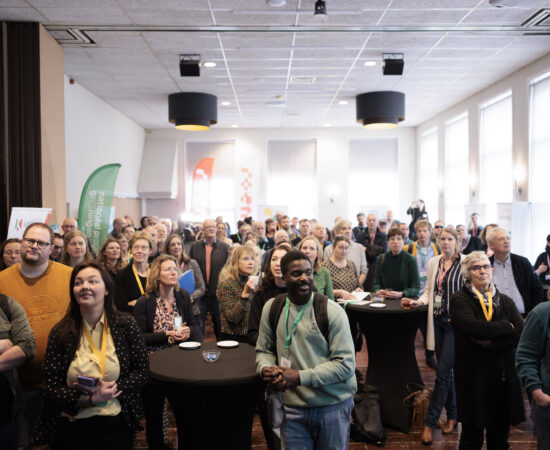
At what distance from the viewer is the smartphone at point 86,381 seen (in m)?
2.04

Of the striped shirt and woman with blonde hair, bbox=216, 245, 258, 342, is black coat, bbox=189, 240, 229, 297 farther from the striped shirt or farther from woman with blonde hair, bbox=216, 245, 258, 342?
the striped shirt

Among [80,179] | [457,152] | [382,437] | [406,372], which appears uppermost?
[457,152]

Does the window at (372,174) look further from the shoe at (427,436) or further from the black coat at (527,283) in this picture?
the shoe at (427,436)

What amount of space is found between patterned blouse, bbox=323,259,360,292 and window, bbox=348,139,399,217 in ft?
33.3

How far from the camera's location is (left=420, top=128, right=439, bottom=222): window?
13.4 m

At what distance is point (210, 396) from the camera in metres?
2.62

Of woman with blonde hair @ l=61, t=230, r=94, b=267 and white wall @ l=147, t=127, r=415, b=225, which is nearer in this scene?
woman with blonde hair @ l=61, t=230, r=94, b=267

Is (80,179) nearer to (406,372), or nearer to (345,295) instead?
(345,295)

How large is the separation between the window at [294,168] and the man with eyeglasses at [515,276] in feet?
36.5

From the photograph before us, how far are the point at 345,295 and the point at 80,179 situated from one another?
260 inches

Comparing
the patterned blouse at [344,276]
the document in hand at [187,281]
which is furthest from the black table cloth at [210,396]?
the patterned blouse at [344,276]

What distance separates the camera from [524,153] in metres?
8.45

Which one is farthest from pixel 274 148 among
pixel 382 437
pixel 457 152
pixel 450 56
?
pixel 382 437

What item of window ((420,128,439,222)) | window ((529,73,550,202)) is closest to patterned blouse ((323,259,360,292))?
window ((529,73,550,202))
